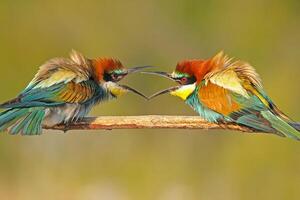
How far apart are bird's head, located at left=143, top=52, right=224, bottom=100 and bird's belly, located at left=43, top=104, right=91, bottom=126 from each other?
325mm

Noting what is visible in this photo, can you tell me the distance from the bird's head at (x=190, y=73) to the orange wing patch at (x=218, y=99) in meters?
0.09

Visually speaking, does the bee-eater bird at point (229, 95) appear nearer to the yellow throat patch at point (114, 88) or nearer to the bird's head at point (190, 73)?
the bird's head at point (190, 73)

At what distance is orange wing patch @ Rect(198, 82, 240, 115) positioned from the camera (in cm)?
369

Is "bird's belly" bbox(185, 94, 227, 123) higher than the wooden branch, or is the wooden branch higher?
the wooden branch

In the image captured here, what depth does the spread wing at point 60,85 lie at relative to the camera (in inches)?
147

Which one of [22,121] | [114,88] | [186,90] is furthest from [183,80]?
[22,121]

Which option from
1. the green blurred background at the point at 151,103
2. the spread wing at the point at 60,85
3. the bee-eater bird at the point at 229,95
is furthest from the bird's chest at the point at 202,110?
the green blurred background at the point at 151,103

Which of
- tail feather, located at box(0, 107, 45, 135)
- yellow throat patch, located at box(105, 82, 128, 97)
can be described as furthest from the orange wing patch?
tail feather, located at box(0, 107, 45, 135)

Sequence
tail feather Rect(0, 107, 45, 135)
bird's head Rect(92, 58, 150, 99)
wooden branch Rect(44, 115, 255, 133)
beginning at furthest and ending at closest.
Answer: bird's head Rect(92, 58, 150, 99), tail feather Rect(0, 107, 45, 135), wooden branch Rect(44, 115, 255, 133)

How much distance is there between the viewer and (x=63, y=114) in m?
3.74

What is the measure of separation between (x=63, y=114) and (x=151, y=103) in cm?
220

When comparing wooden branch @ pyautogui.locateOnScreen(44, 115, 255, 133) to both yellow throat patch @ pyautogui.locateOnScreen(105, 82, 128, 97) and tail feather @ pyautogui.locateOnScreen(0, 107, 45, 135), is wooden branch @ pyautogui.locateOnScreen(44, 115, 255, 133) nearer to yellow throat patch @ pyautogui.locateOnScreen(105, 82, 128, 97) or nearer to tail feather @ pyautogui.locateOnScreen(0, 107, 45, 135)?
tail feather @ pyautogui.locateOnScreen(0, 107, 45, 135)

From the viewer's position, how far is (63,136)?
5.85 m

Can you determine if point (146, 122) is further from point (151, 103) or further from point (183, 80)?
point (151, 103)
